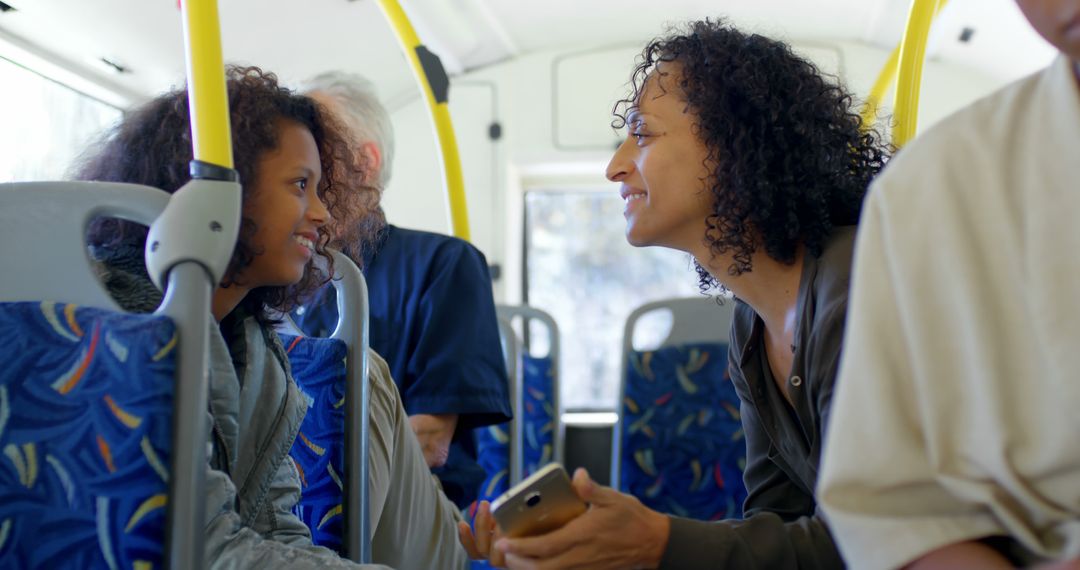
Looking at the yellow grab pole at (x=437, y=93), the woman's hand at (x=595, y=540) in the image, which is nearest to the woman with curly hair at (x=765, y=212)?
the woman's hand at (x=595, y=540)

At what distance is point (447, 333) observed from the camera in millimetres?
2072

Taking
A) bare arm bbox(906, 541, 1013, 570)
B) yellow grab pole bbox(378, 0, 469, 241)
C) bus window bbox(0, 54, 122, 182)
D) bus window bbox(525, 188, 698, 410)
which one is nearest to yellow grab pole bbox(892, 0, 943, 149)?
yellow grab pole bbox(378, 0, 469, 241)

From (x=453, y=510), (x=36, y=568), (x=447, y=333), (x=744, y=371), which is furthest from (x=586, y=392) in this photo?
(x=36, y=568)

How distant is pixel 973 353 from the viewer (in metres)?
0.69

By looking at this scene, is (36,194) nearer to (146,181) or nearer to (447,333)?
(146,181)

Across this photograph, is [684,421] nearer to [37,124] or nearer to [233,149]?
[233,149]

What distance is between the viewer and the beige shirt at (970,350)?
677 millimetres

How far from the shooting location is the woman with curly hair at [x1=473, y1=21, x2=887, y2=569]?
1208 millimetres

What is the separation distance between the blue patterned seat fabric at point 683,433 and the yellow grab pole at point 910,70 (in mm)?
1131

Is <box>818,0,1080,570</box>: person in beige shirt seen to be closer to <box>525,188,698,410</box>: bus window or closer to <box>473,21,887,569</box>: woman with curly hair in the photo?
<box>473,21,887,569</box>: woman with curly hair

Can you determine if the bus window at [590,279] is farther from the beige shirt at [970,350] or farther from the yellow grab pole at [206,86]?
the beige shirt at [970,350]

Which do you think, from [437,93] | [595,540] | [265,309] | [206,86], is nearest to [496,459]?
[437,93]

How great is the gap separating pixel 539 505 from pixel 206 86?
582 millimetres

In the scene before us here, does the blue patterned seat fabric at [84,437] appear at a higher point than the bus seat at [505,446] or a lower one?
higher
